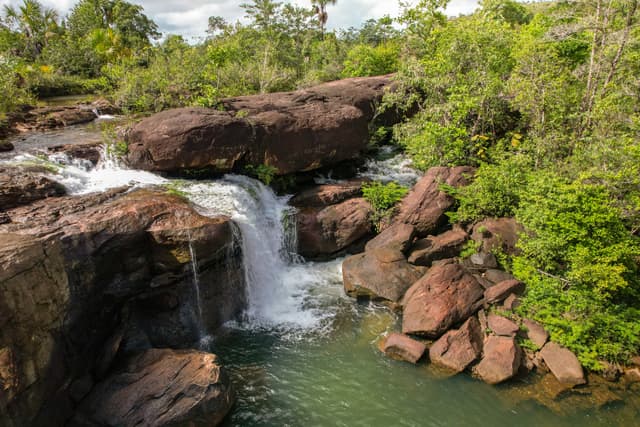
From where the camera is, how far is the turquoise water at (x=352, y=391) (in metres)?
6.79

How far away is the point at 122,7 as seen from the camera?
37531 millimetres

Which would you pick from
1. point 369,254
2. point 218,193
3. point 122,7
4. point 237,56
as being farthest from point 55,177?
point 122,7

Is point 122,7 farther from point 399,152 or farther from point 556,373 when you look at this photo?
point 556,373

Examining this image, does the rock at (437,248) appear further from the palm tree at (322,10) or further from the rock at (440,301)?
the palm tree at (322,10)

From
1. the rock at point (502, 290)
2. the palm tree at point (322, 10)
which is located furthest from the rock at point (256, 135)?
the palm tree at point (322, 10)

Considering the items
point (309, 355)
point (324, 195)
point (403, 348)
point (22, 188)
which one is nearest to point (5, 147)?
point (22, 188)

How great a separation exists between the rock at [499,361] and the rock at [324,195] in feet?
20.7

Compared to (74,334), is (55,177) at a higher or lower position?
higher

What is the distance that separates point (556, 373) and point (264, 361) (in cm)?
572

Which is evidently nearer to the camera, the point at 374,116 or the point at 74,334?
the point at 74,334

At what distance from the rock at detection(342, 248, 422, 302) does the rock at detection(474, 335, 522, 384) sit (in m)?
2.47

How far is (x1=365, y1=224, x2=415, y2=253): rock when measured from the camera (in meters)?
10.8

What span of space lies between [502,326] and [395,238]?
3659 mm

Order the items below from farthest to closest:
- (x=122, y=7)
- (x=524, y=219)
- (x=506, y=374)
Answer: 1. (x=122, y=7)
2. (x=524, y=219)
3. (x=506, y=374)
